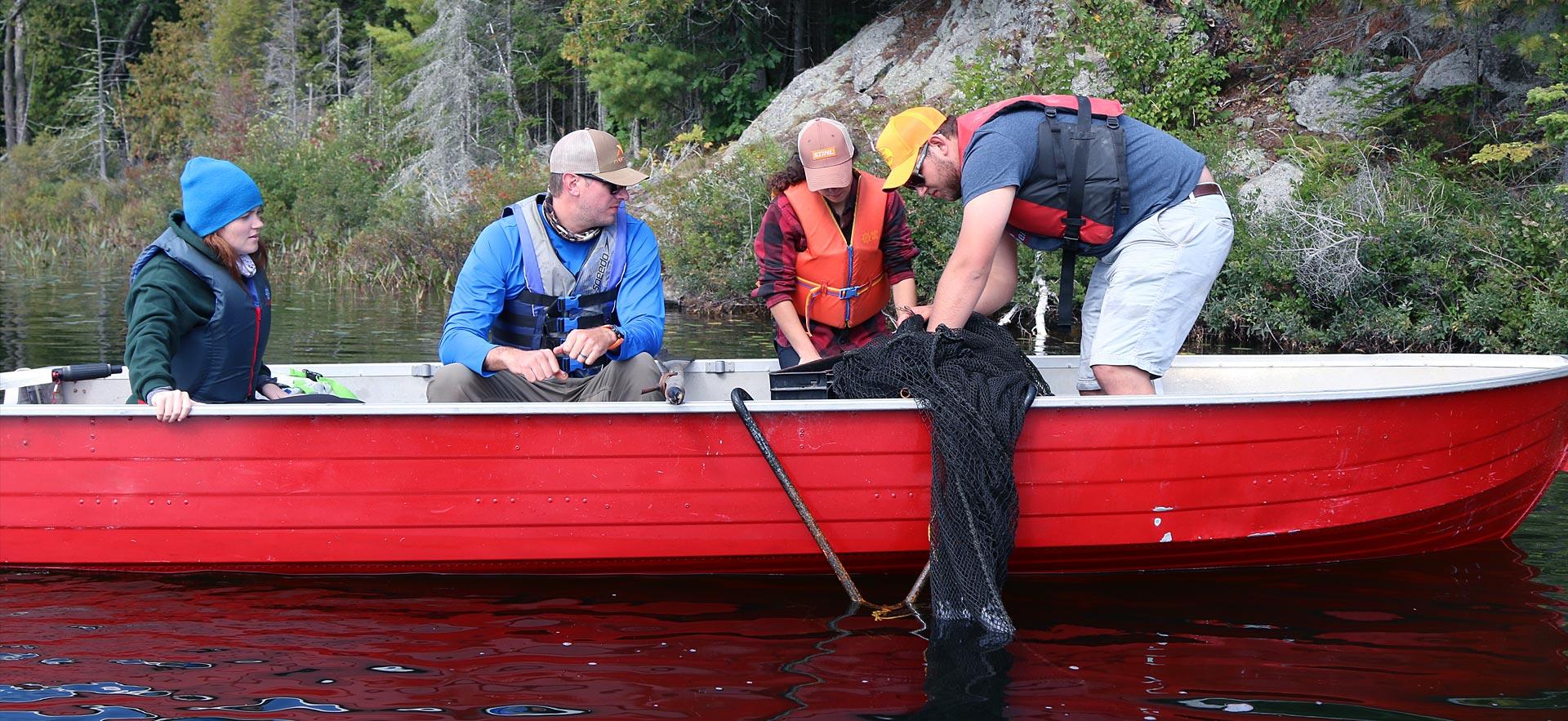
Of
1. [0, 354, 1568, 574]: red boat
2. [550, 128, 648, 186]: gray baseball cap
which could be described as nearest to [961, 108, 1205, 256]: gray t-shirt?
[0, 354, 1568, 574]: red boat

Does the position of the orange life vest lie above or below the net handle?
above

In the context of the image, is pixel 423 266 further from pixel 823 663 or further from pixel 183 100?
pixel 183 100

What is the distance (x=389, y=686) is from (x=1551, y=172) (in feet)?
34.2

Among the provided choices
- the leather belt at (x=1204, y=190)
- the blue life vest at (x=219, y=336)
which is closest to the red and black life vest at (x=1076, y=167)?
the leather belt at (x=1204, y=190)

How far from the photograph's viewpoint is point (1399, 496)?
4602mm

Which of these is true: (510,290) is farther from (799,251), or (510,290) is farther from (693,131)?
(693,131)

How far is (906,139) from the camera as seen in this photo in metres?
4.49

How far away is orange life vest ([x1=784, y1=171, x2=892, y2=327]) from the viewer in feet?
17.2

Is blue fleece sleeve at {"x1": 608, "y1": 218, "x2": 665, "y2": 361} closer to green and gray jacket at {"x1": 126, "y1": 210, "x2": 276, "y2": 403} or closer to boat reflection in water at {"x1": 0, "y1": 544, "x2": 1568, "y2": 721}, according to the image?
boat reflection in water at {"x1": 0, "y1": 544, "x2": 1568, "y2": 721}

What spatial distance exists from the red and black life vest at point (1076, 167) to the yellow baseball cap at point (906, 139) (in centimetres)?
11

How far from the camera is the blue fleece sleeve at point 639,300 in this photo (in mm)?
4875

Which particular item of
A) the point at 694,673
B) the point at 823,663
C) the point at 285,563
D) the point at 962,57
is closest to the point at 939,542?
the point at 823,663

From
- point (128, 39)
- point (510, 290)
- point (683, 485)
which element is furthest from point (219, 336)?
point (128, 39)

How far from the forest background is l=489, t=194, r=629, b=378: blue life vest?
17.4ft
